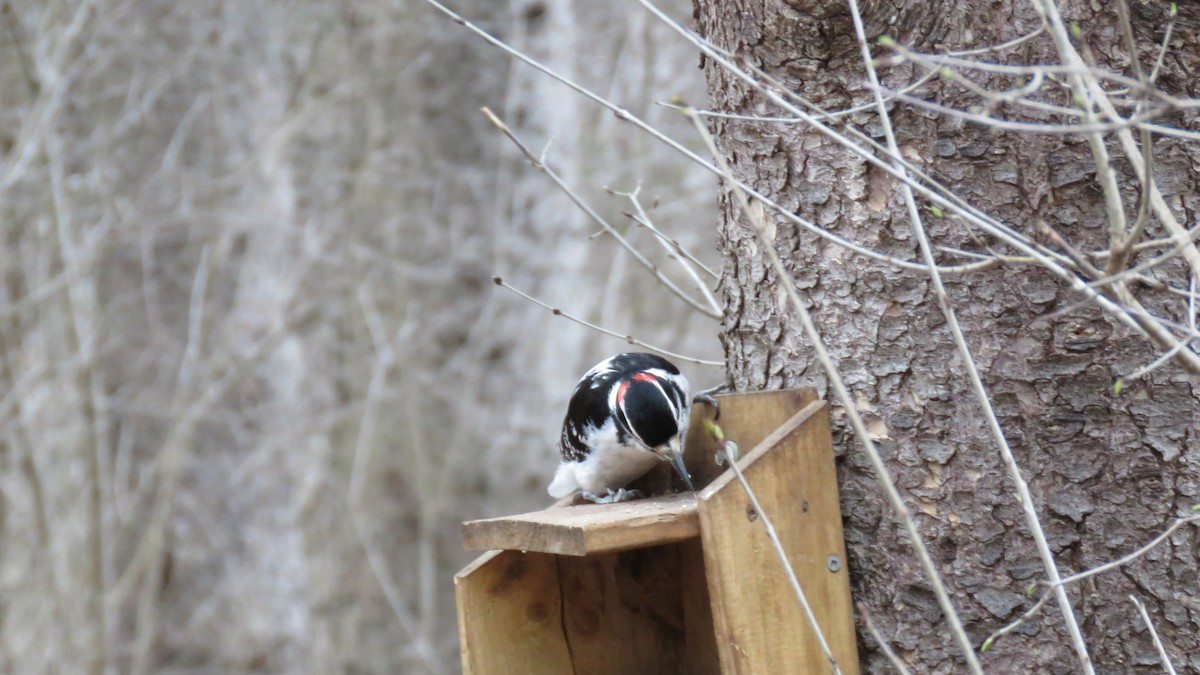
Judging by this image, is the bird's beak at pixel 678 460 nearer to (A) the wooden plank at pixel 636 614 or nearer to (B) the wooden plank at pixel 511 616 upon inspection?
(A) the wooden plank at pixel 636 614

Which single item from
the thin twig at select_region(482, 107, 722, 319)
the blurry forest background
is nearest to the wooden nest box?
the thin twig at select_region(482, 107, 722, 319)

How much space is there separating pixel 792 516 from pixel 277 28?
674cm

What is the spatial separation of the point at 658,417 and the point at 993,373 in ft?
2.68

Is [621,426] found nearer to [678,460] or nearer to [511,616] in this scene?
[678,460]

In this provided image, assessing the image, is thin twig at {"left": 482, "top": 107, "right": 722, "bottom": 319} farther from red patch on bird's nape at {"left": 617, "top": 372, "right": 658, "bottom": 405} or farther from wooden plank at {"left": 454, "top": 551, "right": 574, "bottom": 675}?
wooden plank at {"left": 454, "top": 551, "right": 574, "bottom": 675}

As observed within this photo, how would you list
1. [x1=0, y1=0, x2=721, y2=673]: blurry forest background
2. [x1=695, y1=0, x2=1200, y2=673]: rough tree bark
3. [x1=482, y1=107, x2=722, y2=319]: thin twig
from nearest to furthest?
1. [x1=695, y1=0, x2=1200, y2=673]: rough tree bark
2. [x1=482, y1=107, x2=722, y2=319]: thin twig
3. [x1=0, y1=0, x2=721, y2=673]: blurry forest background

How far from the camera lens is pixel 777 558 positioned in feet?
7.76

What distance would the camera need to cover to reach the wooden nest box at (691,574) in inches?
91.4

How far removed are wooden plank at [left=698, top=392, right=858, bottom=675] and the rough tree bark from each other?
2.9 inches

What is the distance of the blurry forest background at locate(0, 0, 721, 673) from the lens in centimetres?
667

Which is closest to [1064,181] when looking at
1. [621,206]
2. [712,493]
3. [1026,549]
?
[1026,549]

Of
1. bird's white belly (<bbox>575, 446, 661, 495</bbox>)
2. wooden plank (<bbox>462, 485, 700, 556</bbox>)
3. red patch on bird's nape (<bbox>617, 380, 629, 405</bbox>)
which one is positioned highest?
red patch on bird's nape (<bbox>617, 380, 629, 405</bbox>)

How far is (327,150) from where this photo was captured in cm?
884

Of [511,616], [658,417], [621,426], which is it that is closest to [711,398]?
[658,417]
